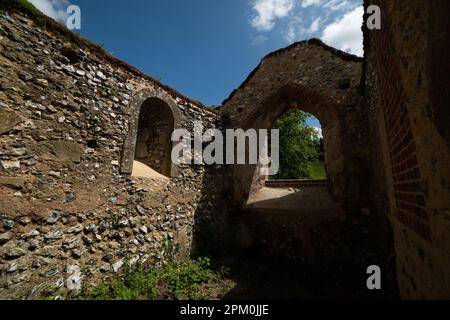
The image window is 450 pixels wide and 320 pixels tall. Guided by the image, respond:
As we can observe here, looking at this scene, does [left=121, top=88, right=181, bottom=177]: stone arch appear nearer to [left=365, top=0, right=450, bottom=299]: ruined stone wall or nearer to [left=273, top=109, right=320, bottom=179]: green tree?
[left=365, top=0, right=450, bottom=299]: ruined stone wall

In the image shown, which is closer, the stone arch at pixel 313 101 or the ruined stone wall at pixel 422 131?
the ruined stone wall at pixel 422 131

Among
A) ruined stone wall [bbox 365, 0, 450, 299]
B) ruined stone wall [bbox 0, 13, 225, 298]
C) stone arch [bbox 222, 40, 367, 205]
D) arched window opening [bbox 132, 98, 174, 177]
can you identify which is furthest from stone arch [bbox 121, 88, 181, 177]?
ruined stone wall [bbox 365, 0, 450, 299]

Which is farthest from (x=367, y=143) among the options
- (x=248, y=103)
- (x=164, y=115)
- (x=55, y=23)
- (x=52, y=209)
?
(x=55, y=23)

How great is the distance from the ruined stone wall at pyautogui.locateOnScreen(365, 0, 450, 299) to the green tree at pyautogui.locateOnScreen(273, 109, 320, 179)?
12907 mm

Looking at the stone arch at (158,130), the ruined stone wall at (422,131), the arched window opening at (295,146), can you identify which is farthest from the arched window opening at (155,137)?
the arched window opening at (295,146)

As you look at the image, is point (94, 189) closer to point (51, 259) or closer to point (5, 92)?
point (51, 259)

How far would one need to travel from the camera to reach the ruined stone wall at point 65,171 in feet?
8.57

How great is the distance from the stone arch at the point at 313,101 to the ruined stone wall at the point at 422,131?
326cm

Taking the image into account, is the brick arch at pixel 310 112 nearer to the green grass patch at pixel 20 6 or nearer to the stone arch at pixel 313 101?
the stone arch at pixel 313 101

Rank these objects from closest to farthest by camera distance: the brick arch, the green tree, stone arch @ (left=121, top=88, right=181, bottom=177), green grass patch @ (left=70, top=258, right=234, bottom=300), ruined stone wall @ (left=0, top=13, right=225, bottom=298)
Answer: ruined stone wall @ (left=0, top=13, right=225, bottom=298)
green grass patch @ (left=70, top=258, right=234, bottom=300)
stone arch @ (left=121, top=88, right=181, bottom=177)
the brick arch
the green tree

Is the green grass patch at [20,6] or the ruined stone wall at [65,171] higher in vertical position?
the green grass patch at [20,6]

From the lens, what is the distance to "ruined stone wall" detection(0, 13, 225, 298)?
2.61 metres

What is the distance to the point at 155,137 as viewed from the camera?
5.26 m
